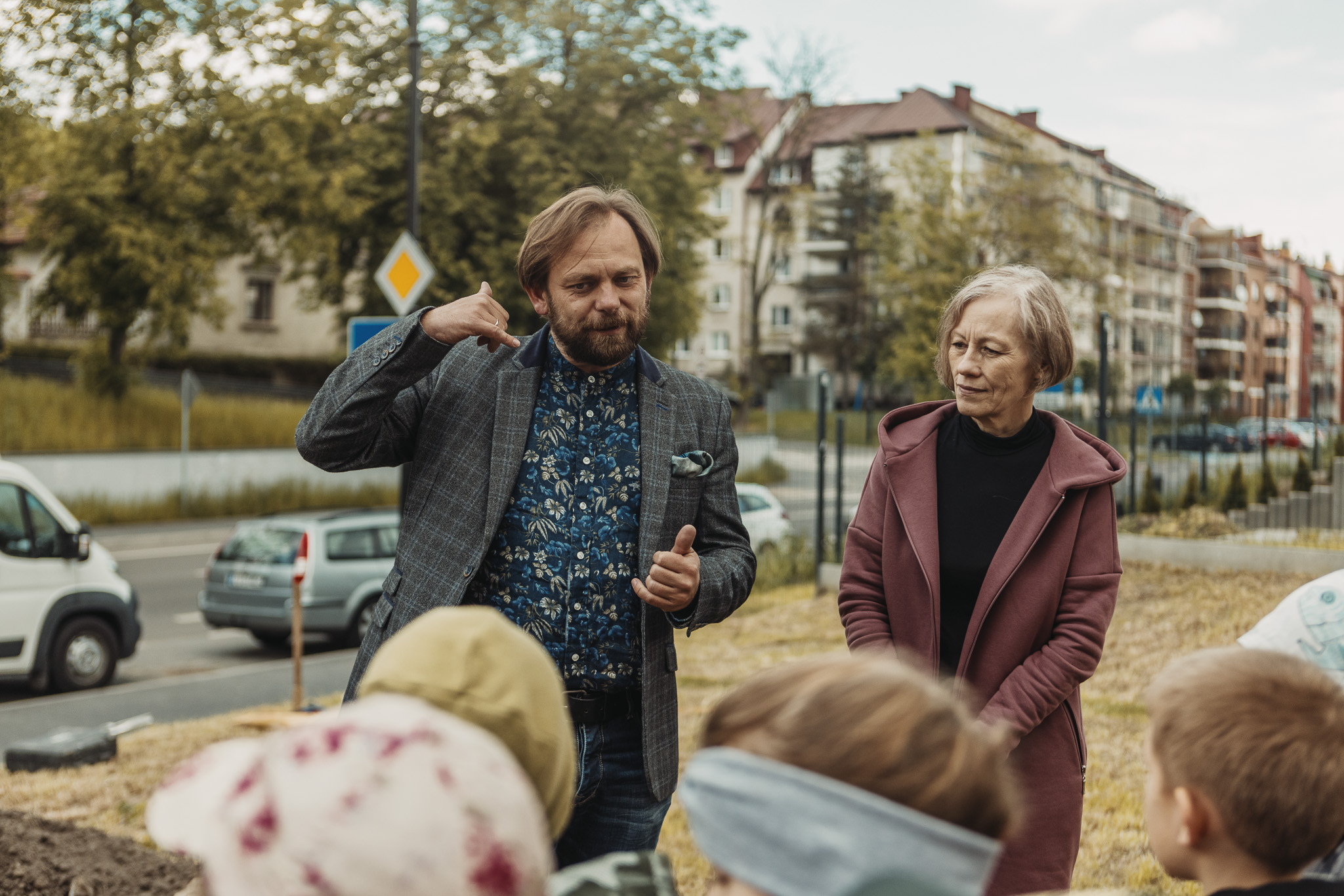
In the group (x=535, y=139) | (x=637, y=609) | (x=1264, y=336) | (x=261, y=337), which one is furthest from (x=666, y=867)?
(x=1264, y=336)

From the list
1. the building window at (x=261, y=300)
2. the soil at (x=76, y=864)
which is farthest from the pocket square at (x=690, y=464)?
the building window at (x=261, y=300)

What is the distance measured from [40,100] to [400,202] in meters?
7.33

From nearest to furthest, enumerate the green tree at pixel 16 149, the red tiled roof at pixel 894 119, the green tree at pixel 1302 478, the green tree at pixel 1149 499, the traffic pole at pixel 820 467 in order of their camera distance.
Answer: the green tree at pixel 1149 499, the traffic pole at pixel 820 467, the green tree at pixel 1302 478, the green tree at pixel 16 149, the red tiled roof at pixel 894 119

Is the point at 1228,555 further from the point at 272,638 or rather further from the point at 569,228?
the point at 272,638

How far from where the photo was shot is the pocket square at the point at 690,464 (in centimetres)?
261

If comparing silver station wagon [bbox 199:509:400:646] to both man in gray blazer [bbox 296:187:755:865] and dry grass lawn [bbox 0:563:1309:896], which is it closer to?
dry grass lawn [bbox 0:563:1309:896]

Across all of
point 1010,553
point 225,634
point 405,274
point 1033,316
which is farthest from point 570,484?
point 225,634

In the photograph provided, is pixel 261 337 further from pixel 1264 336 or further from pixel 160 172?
pixel 1264 336

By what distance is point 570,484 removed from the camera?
2531mm

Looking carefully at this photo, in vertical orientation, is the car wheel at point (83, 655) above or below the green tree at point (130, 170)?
below

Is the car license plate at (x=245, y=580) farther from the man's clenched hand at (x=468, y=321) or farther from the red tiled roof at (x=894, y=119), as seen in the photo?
the red tiled roof at (x=894, y=119)

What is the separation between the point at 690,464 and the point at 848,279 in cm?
5693

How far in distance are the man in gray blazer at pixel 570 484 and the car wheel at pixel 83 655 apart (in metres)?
8.16

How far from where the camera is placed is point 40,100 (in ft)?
70.7
